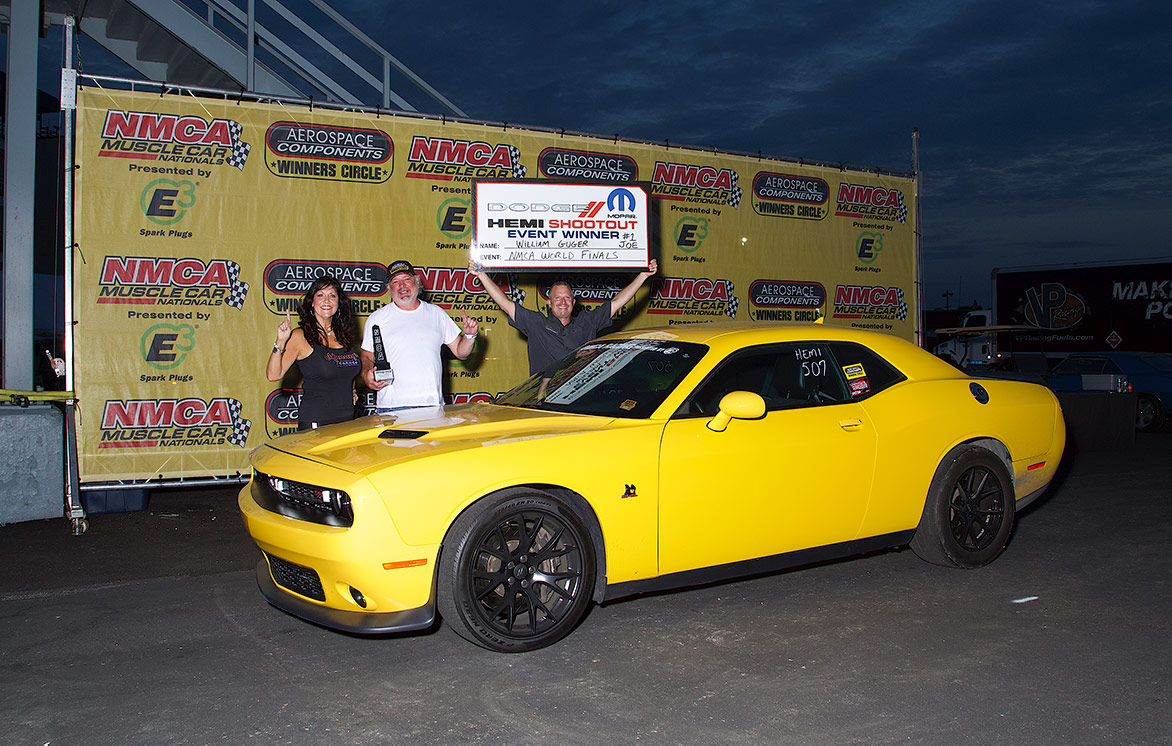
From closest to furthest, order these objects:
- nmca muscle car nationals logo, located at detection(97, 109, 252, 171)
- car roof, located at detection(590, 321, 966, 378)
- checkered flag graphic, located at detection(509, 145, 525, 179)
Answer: car roof, located at detection(590, 321, 966, 378) → nmca muscle car nationals logo, located at detection(97, 109, 252, 171) → checkered flag graphic, located at detection(509, 145, 525, 179)

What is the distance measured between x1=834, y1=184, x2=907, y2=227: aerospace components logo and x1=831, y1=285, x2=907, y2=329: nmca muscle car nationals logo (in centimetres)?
81

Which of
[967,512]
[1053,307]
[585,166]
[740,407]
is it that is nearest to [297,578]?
[740,407]

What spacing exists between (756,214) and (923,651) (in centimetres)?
619

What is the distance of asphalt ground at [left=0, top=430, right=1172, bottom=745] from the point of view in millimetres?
3145

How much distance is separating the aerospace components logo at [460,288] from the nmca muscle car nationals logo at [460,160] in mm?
804

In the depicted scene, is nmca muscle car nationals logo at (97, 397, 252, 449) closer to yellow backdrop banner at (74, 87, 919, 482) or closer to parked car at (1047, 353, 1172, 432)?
yellow backdrop banner at (74, 87, 919, 482)

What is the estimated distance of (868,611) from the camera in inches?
177

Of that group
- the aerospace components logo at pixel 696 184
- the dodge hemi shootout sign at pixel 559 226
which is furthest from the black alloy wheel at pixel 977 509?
the aerospace components logo at pixel 696 184

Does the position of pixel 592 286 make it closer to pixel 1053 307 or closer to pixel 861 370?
pixel 861 370

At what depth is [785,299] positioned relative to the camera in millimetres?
9633

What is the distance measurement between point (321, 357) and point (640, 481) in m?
2.68

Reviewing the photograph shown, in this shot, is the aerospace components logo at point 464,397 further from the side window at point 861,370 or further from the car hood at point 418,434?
the side window at point 861,370

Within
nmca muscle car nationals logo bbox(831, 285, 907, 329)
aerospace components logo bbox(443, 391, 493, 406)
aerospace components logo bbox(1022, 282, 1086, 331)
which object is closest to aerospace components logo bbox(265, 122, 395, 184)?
aerospace components logo bbox(443, 391, 493, 406)

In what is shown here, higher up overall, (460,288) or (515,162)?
(515,162)
